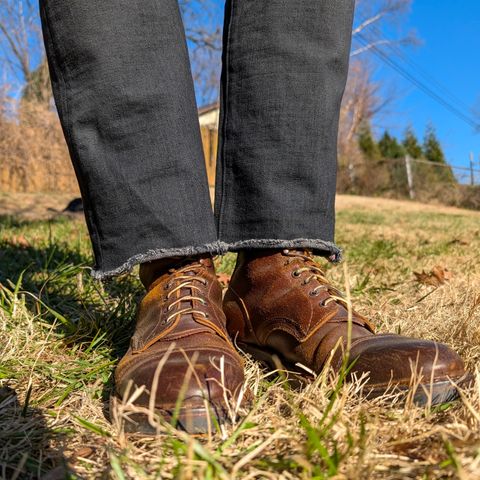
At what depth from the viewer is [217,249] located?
117 cm

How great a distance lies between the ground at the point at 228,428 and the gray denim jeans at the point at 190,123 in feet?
0.80

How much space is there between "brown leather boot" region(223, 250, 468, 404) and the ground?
0.04 m

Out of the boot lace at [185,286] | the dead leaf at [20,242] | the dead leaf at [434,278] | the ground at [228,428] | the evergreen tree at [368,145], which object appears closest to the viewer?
the ground at [228,428]

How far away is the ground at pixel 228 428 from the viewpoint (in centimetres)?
66

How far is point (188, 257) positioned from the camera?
116cm

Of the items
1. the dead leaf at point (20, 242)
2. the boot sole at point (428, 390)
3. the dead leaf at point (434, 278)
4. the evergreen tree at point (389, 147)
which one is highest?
the evergreen tree at point (389, 147)

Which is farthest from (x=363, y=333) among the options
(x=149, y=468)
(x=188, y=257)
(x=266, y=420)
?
(x=149, y=468)

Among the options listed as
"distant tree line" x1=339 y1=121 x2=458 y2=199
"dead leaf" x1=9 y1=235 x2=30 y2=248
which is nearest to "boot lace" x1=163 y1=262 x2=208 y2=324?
"dead leaf" x1=9 y1=235 x2=30 y2=248

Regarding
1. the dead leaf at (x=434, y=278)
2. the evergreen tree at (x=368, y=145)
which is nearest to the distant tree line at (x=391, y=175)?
the evergreen tree at (x=368, y=145)

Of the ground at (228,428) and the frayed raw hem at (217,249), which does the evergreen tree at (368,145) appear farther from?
the frayed raw hem at (217,249)

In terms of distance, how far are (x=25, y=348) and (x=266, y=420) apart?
2.11 ft

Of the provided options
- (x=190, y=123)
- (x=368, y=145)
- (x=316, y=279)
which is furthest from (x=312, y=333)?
(x=368, y=145)

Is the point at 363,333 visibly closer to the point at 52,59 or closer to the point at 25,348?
the point at 25,348

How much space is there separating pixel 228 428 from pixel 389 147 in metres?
26.6
